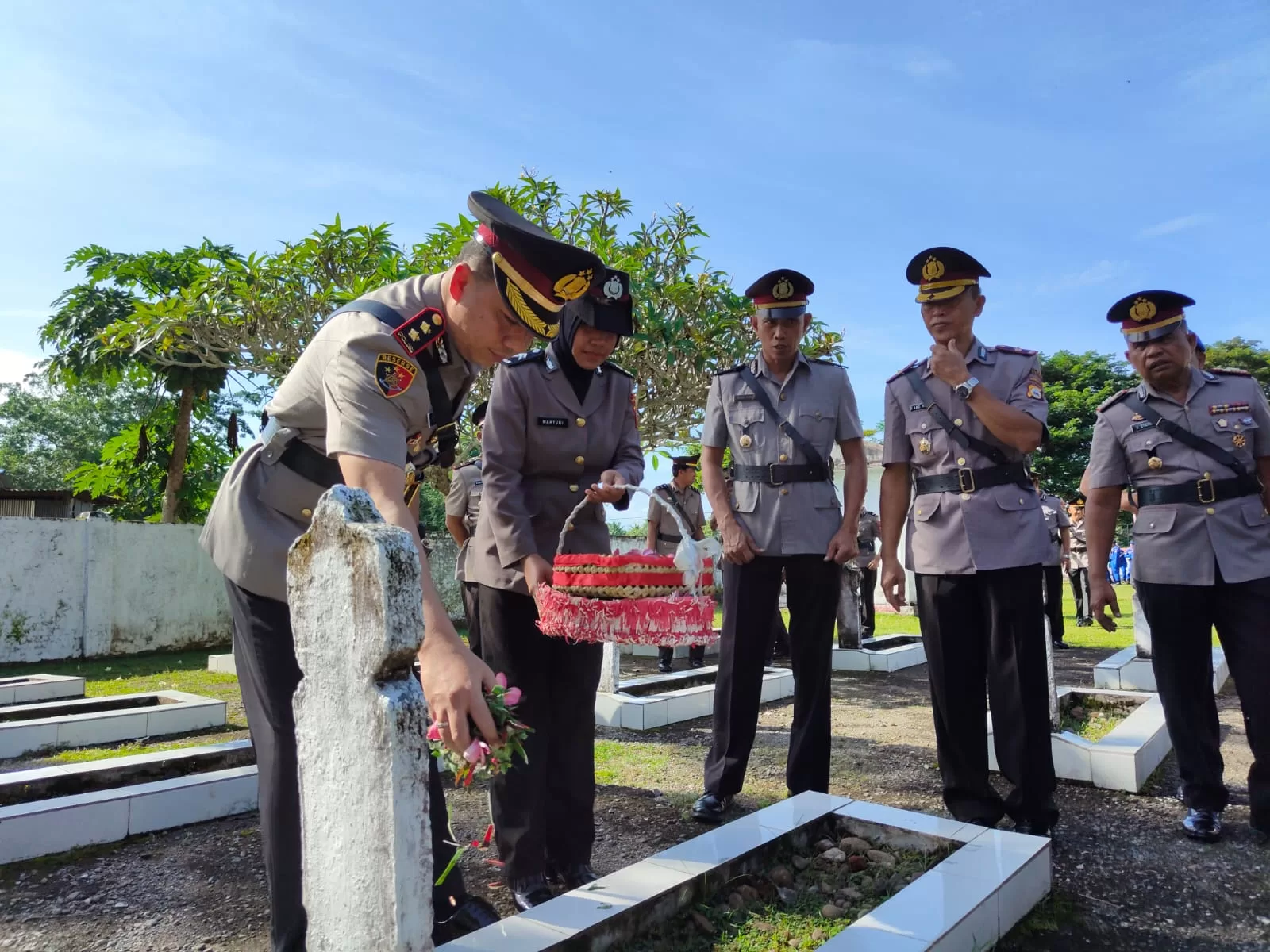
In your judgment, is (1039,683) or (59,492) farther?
(59,492)

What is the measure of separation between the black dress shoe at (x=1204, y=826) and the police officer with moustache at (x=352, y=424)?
2.87 metres

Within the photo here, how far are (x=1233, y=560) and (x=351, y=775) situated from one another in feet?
11.4

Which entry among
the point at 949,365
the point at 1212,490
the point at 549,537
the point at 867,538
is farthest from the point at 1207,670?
the point at 867,538

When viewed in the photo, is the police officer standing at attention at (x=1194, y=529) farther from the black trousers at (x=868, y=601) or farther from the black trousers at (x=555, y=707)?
the black trousers at (x=868, y=601)

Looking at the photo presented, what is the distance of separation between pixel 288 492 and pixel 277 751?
624 millimetres

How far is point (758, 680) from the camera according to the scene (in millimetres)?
3854

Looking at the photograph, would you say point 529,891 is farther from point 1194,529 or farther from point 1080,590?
point 1080,590

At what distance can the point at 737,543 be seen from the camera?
382cm

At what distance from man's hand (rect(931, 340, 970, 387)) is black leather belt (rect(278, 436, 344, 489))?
7.70 ft

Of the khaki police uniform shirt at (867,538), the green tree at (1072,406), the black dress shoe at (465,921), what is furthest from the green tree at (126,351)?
the green tree at (1072,406)

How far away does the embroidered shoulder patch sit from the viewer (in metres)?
2.00

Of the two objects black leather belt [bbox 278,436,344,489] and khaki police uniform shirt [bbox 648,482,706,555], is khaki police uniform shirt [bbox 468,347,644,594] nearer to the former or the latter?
black leather belt [bbox 278,436,344,489]

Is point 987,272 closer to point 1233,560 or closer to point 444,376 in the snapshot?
point 1233,560

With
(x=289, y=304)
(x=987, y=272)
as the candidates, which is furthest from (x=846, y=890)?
(x=289, y=304)
